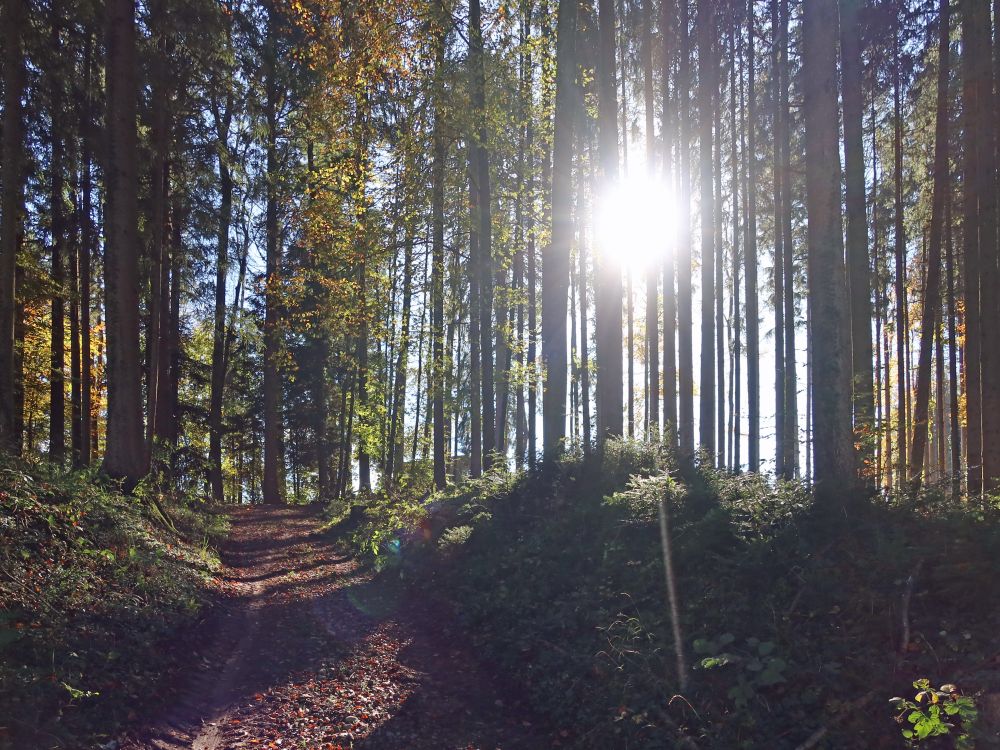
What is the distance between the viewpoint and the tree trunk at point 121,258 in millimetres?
10336

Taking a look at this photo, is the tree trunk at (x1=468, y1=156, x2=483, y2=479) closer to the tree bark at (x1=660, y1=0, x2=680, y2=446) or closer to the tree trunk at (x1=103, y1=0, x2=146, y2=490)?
the tree bark at (x1=660, y1=0, x2=680, y2=446)

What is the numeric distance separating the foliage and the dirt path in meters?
2.55

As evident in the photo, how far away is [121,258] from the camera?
10453 mm

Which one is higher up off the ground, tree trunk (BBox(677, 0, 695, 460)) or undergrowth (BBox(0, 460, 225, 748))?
tree trunk (BBox(677, 0, 695, 460))

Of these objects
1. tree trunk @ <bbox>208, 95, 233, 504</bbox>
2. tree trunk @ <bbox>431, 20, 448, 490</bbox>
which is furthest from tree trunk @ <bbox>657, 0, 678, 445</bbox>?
tree trunk @ <bbox>208, 95, 233, 504</bbox>

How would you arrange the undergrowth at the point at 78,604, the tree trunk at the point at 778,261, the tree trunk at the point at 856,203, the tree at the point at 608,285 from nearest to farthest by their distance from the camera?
the undergrowth at the point at 78,604 → the tree trunk at the point at 856,203 → the tree at the point at 608,285 → the tree trunk at the point at 778,261


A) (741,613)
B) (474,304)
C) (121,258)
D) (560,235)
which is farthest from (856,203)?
(121,258)

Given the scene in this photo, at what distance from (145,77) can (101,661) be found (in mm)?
11093

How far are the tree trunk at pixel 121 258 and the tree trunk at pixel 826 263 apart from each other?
33.6ft

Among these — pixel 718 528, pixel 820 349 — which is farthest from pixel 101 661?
pixel 820 349

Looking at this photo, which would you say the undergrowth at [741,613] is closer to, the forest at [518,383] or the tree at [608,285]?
the forest at [518,383]

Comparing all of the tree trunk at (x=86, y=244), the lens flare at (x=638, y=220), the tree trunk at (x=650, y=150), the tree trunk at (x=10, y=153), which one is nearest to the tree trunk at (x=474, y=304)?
the lens flare at (x=638, y=220)

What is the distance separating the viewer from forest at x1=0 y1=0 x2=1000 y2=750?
496 centimetres

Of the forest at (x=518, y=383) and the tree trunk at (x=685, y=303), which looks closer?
the forest at (x=518, y=383)
